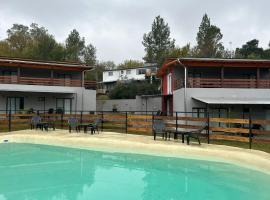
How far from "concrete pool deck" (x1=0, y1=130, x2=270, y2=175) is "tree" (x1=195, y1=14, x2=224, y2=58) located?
47540mm

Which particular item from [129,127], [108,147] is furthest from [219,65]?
[108,147]

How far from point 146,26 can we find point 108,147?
5252 centimetres

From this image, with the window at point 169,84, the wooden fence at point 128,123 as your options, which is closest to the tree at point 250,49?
the window at point 169,84

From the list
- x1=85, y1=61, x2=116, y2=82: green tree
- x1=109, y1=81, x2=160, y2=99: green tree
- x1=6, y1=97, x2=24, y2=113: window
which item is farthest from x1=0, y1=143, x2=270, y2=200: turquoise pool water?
x1=85, y1=61, x2=116, y2=82: green tree

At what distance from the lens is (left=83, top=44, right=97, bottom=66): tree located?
243ft

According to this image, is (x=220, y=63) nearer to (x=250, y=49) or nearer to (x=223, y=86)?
(x=223, y=86)

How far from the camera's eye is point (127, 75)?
6431 cm

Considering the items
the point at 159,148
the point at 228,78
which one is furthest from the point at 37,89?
the point at 159,148

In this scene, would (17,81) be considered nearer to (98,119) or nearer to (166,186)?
(98,119)

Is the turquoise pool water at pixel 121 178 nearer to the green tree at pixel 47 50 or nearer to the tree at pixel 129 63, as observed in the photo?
the green tree at pixel 47 50

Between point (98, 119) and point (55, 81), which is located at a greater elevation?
point (55, 81)

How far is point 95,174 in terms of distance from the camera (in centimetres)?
1152

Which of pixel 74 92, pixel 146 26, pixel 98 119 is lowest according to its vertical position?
pixel 98 119

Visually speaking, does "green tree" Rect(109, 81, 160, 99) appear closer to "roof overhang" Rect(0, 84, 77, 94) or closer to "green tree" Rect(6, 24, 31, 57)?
"roof overhang" Rect(0, 84, 77, 94)
